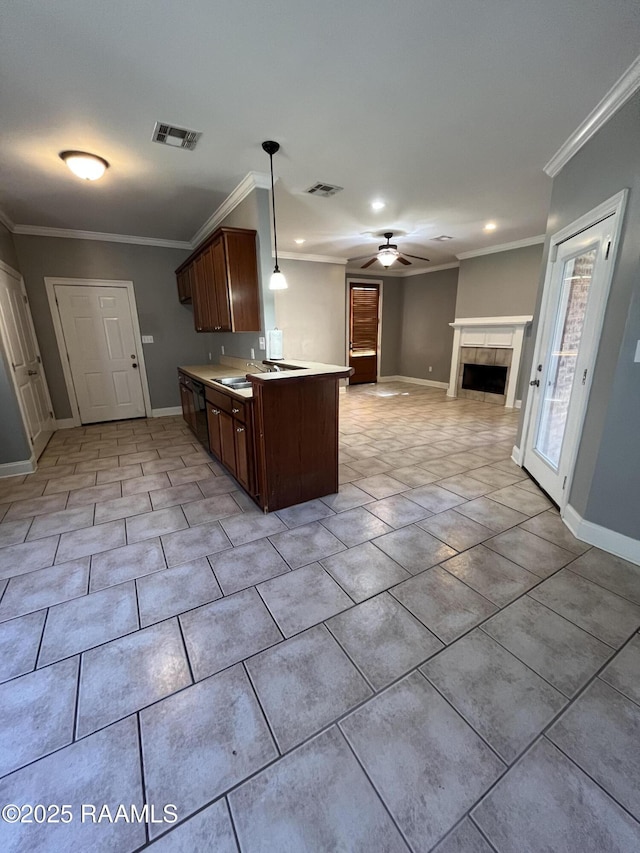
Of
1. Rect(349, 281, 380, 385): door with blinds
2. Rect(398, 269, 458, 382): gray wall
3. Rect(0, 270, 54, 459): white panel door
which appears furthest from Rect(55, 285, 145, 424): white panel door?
Rect(398, 269, 458, 382): gray wall

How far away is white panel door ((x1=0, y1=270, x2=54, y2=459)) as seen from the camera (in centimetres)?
361

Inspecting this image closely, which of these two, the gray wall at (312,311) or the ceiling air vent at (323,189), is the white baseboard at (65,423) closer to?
the gray wall at (312,311)

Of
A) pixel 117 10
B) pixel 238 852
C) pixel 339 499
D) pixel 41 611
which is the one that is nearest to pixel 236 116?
pixel 117 10

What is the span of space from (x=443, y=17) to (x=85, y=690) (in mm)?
3294

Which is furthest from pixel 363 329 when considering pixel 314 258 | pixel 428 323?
pixel 314 258

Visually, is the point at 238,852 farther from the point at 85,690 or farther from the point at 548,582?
the point at 548,582

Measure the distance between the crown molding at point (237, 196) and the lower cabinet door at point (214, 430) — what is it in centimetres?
205

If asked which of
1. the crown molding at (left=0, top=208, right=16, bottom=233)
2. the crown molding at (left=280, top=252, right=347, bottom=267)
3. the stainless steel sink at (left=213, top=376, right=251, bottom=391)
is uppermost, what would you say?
the crown molding at (left=280, top=252, right=347, bottom=267)

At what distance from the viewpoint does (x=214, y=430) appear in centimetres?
343

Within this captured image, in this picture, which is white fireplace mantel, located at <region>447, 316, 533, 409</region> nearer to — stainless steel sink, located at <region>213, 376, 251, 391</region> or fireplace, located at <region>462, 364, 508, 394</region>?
fireplace, located at <region>462, 364, 508, 394</region>

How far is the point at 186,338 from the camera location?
566 cm

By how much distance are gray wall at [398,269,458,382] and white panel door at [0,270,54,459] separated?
23.5ft

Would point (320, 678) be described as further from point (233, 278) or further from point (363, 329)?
point (363, 329)

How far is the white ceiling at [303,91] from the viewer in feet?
5.26
